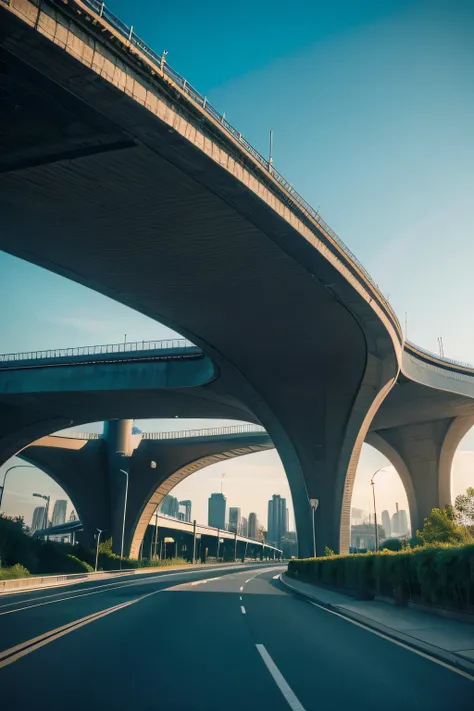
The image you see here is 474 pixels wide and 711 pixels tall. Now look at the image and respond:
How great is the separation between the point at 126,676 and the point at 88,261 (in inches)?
857

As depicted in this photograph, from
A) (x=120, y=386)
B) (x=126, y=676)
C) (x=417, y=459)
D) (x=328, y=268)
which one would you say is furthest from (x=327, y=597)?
(x=417, y=459)

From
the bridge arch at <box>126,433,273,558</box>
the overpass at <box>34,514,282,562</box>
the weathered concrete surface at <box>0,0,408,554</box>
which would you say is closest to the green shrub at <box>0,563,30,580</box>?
the weathered concrete surface at <box>0,0,408,554</box>

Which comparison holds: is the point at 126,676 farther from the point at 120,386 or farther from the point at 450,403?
the point at 450,403

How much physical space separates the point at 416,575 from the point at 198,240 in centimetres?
1520

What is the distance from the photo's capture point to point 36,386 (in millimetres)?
53031

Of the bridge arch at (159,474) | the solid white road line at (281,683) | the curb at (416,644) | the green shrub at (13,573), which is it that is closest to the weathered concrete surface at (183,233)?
the solid white road line at (281,683)

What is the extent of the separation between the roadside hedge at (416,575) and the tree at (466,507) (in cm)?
2068

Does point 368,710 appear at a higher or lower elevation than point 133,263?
lower

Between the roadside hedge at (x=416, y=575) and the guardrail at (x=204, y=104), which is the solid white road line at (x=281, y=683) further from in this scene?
the guardrail at (x=204, y=104)

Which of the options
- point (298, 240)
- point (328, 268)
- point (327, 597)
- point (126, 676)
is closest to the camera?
point (126, 676)

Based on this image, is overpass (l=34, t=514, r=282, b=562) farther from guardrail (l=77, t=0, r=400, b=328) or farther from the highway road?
the highway road

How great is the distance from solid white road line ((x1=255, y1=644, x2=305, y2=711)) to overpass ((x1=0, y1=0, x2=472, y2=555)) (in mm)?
13717

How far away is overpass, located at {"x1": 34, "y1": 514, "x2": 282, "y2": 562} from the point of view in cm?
10284

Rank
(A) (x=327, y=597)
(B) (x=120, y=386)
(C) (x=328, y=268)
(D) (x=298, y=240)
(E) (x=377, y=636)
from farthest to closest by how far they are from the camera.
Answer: (B) (x=120, y=386) → (C) (x=328, y=268) → (D) (x=298, y=240) → (A) (x=327, y=597) → (E) (x=377, y=636)
